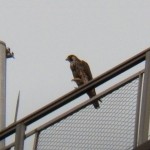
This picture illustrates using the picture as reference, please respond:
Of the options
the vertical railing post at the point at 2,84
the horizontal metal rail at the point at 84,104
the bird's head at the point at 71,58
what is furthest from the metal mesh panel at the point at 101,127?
the bird's head at the point at 71,58

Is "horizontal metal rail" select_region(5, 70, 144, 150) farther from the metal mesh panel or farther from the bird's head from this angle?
the bird's head

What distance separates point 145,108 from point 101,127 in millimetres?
516

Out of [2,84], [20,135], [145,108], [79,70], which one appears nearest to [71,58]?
[79,70]

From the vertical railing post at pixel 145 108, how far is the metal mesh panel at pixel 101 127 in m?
0.21

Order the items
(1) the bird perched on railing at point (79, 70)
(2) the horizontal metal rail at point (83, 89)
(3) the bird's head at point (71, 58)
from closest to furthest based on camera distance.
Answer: (2) the horizontal metal rail at point (83, 89)
(1) the bird perched on railing at point (79, 70)
(3) the bird's head at point (71, 58)

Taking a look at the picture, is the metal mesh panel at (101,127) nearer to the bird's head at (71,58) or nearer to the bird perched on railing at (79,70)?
the bird perched on railing at (79,70)

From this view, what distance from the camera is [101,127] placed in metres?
3.83

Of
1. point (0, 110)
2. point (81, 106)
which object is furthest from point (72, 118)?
point (0, 110)

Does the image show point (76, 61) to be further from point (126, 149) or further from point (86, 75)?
point (126, 149)

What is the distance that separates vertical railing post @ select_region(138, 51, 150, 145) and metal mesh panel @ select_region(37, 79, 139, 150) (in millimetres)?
211

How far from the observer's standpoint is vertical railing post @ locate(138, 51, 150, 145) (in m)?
3.38

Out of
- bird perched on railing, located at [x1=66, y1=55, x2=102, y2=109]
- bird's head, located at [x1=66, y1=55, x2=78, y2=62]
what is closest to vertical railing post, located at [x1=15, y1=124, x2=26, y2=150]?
bird perched on railing, located at [x1=66, y1=55, x2=102, y2=109]

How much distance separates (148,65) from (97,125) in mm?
650

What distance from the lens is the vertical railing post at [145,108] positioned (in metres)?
3.38
